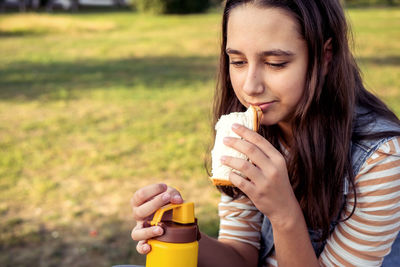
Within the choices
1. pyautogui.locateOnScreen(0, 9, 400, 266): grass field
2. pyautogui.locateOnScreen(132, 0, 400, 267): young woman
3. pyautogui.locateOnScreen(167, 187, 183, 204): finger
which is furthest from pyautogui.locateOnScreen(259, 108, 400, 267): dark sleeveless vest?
pyautogui.locateOnScreen(0, 9, 400, 266): grass field

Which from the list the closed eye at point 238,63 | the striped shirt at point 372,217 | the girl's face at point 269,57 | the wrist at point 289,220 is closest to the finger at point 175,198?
Answer: the wrist at point 289,220

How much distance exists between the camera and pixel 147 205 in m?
1.81

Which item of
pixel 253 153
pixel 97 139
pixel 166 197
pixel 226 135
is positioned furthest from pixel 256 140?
pixel 97 139

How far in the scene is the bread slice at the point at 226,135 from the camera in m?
1.75

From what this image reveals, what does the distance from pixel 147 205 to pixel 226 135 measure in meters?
0.41

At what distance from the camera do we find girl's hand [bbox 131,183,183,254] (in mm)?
1710

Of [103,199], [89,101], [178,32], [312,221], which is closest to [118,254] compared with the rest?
[103,199]

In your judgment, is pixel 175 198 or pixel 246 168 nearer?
pixel 246 168

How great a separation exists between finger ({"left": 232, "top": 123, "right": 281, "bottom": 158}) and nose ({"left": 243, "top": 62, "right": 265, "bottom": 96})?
0.78ft

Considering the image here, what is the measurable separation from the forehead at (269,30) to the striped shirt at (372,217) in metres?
0.57

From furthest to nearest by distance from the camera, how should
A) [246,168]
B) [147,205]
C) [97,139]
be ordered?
[97,139] → [147,205] → [246,168]

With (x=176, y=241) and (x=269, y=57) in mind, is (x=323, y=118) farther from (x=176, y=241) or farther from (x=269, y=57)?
(x=176, y=241)

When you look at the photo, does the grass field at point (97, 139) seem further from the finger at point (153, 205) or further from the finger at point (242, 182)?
the finger at point (242, 182)

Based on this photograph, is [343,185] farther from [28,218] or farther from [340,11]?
[28,218]
